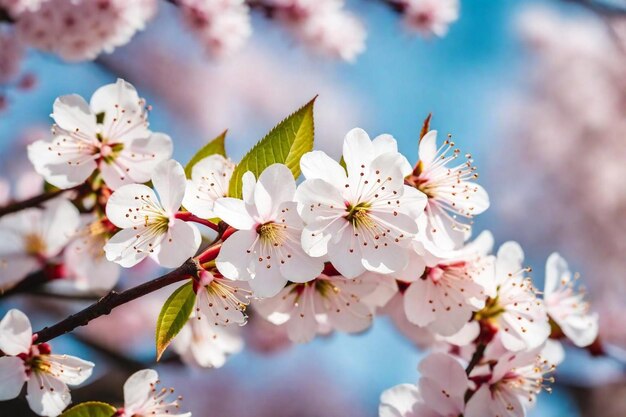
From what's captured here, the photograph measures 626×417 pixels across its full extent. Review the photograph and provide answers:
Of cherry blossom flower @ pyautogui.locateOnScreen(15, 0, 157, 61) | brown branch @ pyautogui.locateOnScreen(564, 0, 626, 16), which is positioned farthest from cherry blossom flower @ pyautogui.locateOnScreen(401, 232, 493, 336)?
brown branch @ pyautogui.locateOnScreen(564, 0, 626, 16)

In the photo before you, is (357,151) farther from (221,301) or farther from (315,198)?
(221,301)

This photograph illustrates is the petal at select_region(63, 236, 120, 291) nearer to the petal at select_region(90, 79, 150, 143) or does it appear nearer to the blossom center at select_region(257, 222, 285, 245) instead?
the petal at select_region(90, 79, 150, 143)

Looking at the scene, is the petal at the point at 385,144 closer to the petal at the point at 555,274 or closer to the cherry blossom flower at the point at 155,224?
the cherry blossom flower at the point at 155,224

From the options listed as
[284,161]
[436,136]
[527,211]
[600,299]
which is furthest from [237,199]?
[527,211]

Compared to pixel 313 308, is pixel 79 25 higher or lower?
lower

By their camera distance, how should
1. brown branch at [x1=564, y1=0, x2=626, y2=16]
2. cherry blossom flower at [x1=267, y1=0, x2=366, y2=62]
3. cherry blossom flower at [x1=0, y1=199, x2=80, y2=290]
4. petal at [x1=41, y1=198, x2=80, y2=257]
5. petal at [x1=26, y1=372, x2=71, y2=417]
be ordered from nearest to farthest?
petal at [x1=26, y1=372, x2=71, y2=417] → petal at [x1=41, y1=198, x2=80, y2=257] → cherry blossom flower at [x1=0, y1=199, x2=80, y2=290] → cherry blossom flower at [x1=267, y1=0, x2=366, y2=62] → brown branch at [x1=564, y1=0, x2=626, y2=16]

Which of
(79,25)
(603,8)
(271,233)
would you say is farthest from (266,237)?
(603,8)
